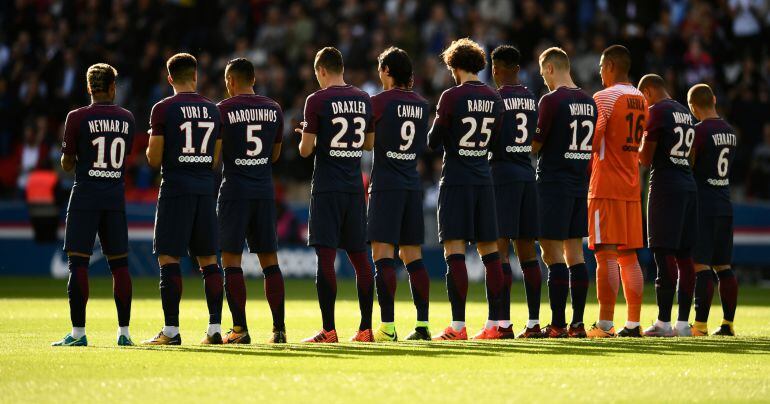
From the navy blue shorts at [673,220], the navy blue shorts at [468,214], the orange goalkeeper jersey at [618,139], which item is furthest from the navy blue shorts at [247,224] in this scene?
the navy blue shorts at [673,220]

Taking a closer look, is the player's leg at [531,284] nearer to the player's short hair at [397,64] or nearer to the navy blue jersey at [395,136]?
the navy blue jersey at [395,136]

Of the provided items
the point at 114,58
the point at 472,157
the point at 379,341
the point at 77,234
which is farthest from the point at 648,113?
the point at 114,58

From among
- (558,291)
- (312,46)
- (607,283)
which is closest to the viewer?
(558,291)

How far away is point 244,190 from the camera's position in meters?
12.0

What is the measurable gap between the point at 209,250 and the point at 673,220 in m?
4.36

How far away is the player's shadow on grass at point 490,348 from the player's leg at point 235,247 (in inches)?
13.3

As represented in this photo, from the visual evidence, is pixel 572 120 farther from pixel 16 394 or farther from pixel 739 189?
pixel 739 189

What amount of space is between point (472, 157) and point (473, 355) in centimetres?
224

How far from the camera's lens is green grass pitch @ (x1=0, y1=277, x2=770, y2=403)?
8656mm

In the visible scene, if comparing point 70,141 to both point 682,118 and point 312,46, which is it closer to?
point 682,118

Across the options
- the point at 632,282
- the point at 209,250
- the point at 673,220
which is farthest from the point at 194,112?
the point at 673,220

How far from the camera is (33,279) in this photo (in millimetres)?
23484

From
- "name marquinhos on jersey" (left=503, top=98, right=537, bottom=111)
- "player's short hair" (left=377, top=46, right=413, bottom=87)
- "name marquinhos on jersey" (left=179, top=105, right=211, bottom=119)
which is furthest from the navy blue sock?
"name marquinhos on jersey" (left=179, top=105, right=211, bottom=119)

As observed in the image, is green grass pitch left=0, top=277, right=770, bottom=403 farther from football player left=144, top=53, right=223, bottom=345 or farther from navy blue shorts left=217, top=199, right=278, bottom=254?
navy blue shorts left=217, top=199, right=278, bottom=254
